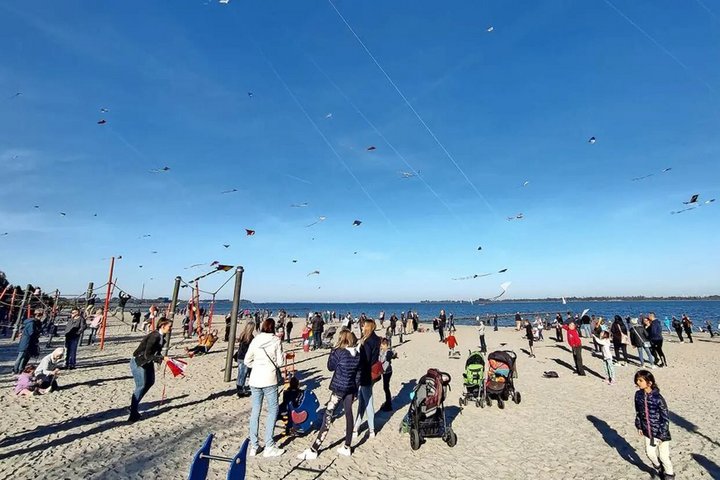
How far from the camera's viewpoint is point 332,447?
658 cm

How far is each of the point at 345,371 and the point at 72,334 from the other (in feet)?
38.7

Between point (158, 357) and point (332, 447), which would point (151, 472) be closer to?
point (158, 357)

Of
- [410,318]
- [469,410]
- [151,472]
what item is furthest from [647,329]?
[410,318]

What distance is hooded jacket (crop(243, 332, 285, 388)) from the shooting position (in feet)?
19.5

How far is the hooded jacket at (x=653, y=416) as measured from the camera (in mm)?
5254

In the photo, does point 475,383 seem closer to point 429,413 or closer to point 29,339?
point 429,413

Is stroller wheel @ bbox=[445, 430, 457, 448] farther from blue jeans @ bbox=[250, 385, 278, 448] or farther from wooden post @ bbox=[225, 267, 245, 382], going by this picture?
wooden post @ bbox=[225, 267, 245, 382]

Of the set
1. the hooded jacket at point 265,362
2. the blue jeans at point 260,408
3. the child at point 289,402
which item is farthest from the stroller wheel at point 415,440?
the hooded jacket at point 265,362

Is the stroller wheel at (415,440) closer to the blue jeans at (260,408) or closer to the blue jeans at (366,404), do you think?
the blue jeans at (366,404)

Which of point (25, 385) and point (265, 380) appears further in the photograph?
point (25, 385)

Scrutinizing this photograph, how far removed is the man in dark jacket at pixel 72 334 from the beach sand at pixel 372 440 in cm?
76

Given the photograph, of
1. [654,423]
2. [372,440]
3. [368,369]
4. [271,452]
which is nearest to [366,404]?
[372,440]

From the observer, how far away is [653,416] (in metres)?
5.35

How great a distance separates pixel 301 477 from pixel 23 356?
11.2 metres
